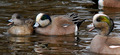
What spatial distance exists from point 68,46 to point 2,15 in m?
4.55

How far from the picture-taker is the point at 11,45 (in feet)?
32.6

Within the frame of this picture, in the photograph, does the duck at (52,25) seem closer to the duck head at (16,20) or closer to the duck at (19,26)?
the duck at (19,26)

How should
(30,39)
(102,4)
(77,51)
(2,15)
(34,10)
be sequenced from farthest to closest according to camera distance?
1. (102,4)
2. (34,10)
3. (2,15)
4. (30,39)
5. (77,51)

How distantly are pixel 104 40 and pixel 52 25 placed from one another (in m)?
2.62

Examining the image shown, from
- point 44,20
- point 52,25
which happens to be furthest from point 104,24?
point 44,20

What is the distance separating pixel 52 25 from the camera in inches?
440

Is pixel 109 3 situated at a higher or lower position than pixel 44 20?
lower

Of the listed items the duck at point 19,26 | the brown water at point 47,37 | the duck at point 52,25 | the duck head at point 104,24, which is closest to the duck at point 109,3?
the brown water at point 47,37

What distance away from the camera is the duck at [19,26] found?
1111 cm

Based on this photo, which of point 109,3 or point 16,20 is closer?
point 16,20

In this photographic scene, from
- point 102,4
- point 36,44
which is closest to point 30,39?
point 36,44

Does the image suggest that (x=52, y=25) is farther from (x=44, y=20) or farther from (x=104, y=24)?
(x=104, y=24)

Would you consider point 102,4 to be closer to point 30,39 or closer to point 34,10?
point 34,10

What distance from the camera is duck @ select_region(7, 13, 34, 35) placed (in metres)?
11.1
